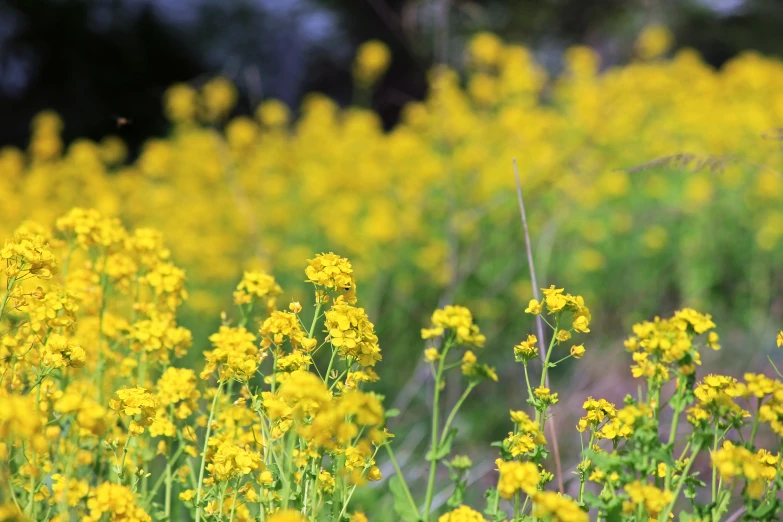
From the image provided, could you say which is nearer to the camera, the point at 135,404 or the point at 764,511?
the point at 764,511

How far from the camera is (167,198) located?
16.0 ft

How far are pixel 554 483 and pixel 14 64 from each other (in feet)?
22.7

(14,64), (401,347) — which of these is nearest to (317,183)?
(401,347)

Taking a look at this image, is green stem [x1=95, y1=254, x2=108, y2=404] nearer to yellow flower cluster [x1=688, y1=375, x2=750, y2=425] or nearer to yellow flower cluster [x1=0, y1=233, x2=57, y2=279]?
yellow flower cluster [x1=0, y1=233, x2=57, y2=279]

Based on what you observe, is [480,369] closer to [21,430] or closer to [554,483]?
[21,430]

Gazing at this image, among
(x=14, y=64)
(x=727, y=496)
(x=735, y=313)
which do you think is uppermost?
(x=14, y=64)

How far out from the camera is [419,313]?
4125 millimetres

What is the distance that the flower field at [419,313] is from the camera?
125cm

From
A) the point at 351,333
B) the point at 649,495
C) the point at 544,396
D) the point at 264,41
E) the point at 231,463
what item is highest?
the point at 264,41

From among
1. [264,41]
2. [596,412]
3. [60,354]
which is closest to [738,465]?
[596,412]

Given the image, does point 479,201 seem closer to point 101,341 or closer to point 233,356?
point 101,341

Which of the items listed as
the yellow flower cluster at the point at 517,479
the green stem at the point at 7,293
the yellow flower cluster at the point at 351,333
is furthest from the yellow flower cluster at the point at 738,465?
the green stem at the point at 7,293

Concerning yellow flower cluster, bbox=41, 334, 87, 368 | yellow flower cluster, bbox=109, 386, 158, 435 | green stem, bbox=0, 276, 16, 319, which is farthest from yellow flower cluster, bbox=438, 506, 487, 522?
green stem, bbox=0, 276, 16, 319

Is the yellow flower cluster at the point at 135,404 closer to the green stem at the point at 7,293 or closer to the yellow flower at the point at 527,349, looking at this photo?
the green stem at the point at 7,293
